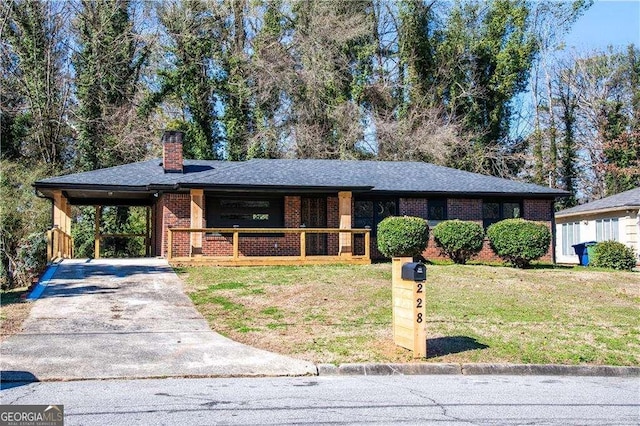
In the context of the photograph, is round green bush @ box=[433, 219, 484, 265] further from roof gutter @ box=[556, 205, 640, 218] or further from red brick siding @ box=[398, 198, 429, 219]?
roof gutter @ box=[556, 205, 640, 218]

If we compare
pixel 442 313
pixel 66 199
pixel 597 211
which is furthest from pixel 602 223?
pixel 66 199

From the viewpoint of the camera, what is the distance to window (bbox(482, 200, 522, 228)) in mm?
24859

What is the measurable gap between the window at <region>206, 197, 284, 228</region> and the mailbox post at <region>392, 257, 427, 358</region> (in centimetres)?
1341

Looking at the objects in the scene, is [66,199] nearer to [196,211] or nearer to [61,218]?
[61,218]

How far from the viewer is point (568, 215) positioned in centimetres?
3155

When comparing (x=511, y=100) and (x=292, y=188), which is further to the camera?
(x=511, y=100)

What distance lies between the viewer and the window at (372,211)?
23969 mm

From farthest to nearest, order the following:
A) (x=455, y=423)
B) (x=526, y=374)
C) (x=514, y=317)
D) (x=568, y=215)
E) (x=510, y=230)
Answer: (x=568, y=215), (x=510, y=230), (x=514, y=317), (x=526, y=374), (x=455, y=423)

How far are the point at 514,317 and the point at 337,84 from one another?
28.9 meters

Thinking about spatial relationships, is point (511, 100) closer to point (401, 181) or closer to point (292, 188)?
point (401, 181)

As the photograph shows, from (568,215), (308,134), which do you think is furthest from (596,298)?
(308,134)

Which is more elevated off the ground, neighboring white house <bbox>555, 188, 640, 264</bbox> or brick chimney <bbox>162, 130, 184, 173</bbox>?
brick chimney <bbox>162, 130, 184, 173</bbox>

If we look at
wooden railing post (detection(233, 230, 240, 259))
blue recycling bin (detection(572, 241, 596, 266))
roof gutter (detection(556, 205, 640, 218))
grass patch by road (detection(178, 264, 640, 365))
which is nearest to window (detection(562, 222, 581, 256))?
roof gutter (detection(556, 205, 640, 218))

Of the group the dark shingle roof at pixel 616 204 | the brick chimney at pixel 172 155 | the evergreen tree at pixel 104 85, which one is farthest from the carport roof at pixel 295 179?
the evergreen tree at pixel 104 85
